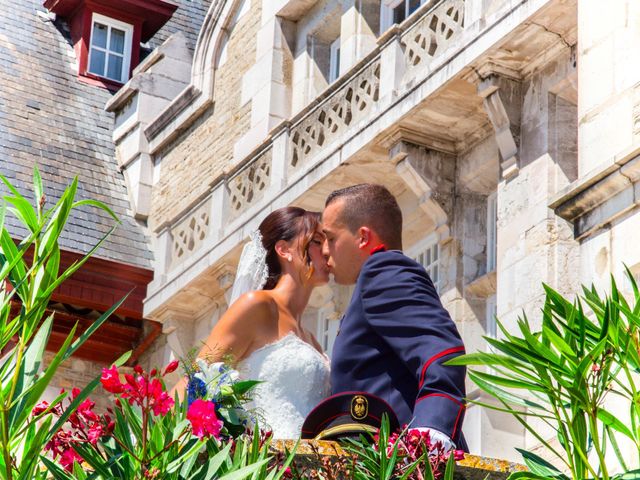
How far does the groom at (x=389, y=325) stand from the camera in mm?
4320

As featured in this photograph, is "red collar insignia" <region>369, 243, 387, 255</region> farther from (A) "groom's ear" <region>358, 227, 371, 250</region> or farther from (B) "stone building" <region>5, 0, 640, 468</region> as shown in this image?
(B) "stone building" <region>5, 0, 640, 468</region>

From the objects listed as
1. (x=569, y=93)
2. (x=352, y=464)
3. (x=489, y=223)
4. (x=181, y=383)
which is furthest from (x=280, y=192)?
(x=352, y=464)

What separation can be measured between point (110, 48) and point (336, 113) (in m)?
7.29

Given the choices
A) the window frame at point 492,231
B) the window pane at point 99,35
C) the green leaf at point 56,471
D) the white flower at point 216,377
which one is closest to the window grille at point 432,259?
the window frame at point 492,231

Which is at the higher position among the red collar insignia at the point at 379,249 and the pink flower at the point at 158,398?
the red collar insignia at the point at 379,249

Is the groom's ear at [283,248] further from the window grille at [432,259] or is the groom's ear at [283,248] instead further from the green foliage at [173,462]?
the window grille at [432,259]

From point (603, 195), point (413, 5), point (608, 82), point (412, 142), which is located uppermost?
point (413, 5)

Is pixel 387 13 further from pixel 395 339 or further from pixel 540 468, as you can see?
pixel 540 468

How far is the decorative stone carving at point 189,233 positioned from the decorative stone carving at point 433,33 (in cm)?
337

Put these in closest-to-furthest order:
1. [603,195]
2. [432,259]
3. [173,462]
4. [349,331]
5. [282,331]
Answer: [173,462] < [349,331] < [282,331] < [603,195] < [432,259]

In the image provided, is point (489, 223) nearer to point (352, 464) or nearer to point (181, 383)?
point (181, 383)

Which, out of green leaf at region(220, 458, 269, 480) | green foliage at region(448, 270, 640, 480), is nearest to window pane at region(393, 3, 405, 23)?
green foliage at region(448, 270, 640, 480)

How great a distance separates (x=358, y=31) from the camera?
13398 mm

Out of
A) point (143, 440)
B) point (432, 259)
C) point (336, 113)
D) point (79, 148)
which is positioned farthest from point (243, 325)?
point (79, 148)
